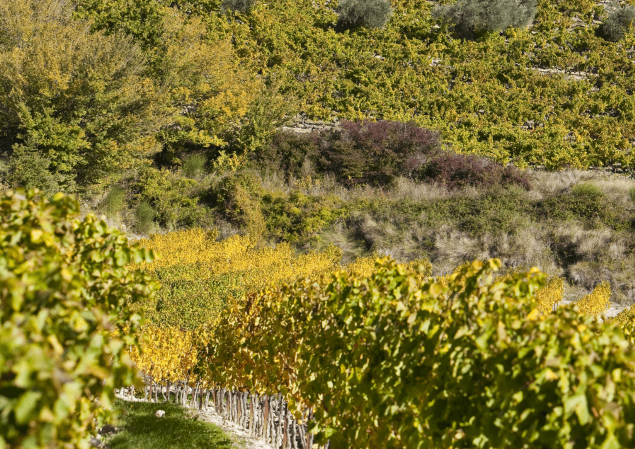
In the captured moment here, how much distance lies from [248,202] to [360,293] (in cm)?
1608

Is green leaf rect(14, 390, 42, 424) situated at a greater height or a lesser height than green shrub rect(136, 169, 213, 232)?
greater

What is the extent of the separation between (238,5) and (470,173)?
20.9 metres

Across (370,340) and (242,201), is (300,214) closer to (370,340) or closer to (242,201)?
(242,201)

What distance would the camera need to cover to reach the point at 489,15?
31797mm

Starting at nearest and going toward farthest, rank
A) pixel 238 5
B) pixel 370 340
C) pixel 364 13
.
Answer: pixel 370 340, pixel 238 5, pixel 364 13

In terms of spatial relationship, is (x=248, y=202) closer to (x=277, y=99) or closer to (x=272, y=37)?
(x=277, y=99)

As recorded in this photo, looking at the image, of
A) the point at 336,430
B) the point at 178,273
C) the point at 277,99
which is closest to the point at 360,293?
the point at 336,430

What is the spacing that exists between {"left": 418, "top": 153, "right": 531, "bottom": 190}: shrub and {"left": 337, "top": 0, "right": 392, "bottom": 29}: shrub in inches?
601

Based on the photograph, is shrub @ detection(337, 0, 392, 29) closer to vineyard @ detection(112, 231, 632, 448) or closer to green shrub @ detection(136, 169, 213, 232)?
green shrub @ detection(136, 169, 213, 232)

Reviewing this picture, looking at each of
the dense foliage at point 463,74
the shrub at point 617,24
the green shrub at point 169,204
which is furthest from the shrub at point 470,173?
the shrub at point 617,24

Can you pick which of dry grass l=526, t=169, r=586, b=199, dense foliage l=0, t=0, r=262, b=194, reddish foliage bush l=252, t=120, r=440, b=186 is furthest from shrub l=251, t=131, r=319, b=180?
dry grass l=526, t=169, r=586, b=199

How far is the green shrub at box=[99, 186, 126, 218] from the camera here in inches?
754

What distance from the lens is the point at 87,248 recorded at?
114 inches

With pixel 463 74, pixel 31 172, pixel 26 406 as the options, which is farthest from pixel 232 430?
pixel 463 74
